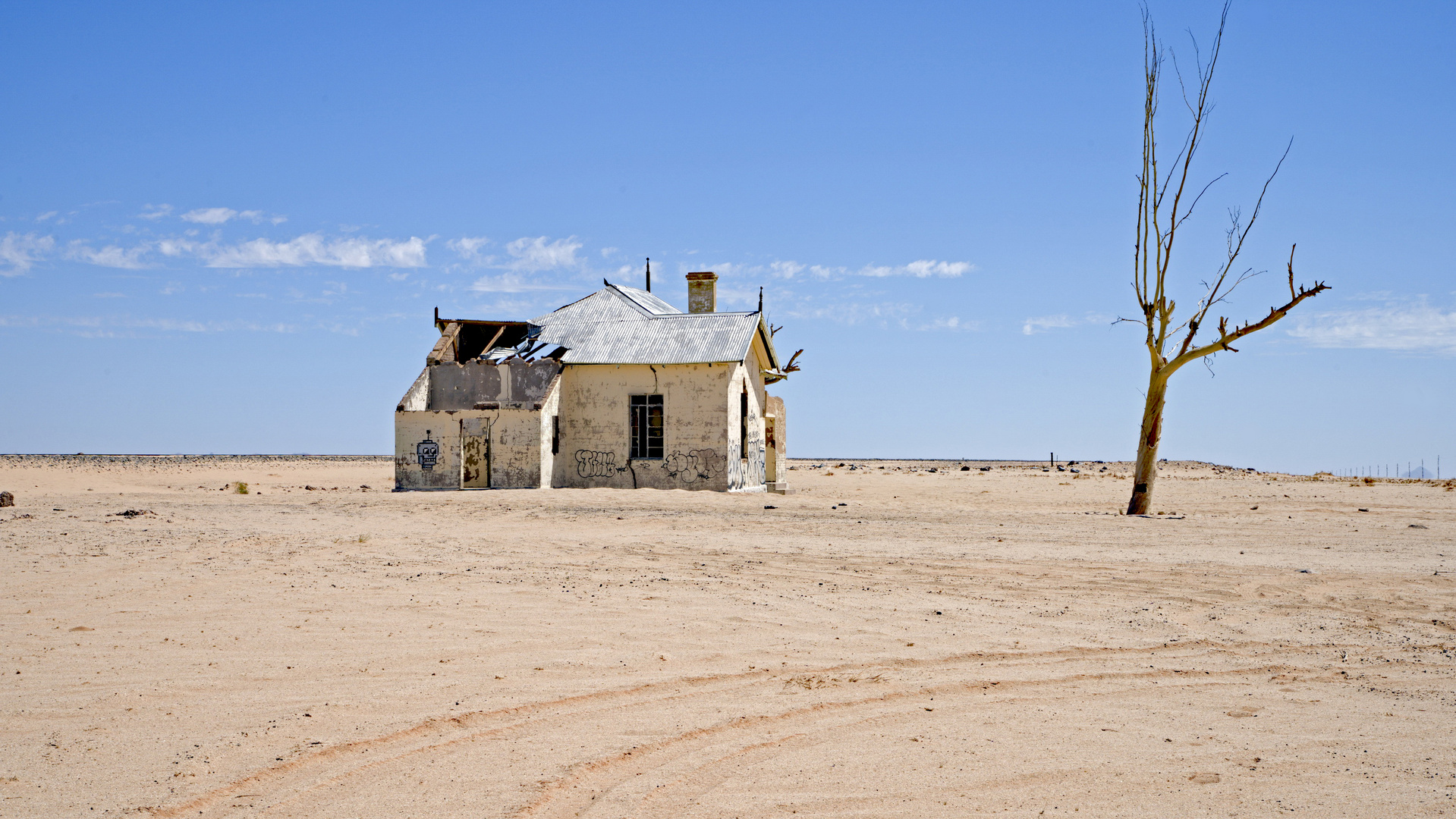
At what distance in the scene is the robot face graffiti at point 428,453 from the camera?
78.6 ft

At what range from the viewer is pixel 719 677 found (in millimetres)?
6156

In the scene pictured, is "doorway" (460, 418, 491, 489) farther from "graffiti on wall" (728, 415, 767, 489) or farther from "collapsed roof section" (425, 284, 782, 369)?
"graffiti on wall" (728, 415, 767, 489)

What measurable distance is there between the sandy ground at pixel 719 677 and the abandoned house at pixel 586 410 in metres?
10.9

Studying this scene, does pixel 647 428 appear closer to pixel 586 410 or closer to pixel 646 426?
pixel 646 426

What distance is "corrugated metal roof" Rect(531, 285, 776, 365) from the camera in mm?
24562

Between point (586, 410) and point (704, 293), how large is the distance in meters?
6.43

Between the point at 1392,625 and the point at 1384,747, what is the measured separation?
3.63 metres

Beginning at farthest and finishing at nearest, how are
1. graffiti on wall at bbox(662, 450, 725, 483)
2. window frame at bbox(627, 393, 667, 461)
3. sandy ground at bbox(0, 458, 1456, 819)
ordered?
window frame at bbox(627, 393, 667, 461), graffiti on wall at bbox(662, 450, 725, 483), sandy ground at bbox(0, 458, 1456, 819)

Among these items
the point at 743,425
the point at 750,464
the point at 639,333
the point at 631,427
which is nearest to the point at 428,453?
the point at 631,427

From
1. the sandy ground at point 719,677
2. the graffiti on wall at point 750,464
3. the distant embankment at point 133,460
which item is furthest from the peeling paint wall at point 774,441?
the distant embankment at point 133,460

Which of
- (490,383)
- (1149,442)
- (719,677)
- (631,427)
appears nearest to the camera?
(719,677)

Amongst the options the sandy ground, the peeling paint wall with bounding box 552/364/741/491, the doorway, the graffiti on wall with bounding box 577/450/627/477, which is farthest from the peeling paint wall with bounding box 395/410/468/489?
the sandy ground

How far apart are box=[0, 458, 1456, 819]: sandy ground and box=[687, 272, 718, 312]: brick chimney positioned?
1709cm

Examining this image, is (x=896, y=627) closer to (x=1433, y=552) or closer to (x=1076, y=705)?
(x=1076, y=705)
